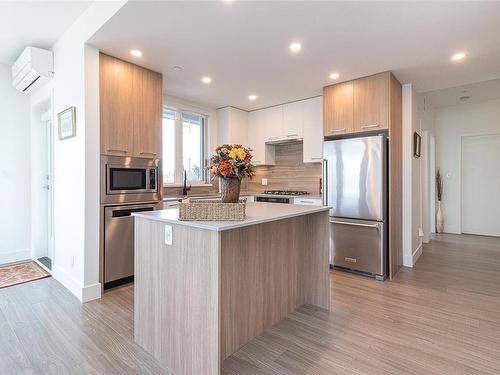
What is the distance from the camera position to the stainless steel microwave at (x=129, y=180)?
2.83 m

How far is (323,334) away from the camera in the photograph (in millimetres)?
2105

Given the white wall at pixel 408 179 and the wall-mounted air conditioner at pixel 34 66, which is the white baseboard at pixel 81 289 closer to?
the wall-mounted air conditioner at pixel 34 66

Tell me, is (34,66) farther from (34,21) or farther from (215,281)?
(215,281)

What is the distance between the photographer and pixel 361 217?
341 centimetres

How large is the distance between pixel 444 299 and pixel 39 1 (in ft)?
15.3

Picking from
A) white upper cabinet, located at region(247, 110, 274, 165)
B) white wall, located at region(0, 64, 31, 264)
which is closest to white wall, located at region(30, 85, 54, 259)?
white wall, located at region(0, 64, 31, 264)

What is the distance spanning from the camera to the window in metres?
4.29

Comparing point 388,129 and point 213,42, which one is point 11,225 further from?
point 388,129

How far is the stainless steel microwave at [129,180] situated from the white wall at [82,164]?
4.1 inches

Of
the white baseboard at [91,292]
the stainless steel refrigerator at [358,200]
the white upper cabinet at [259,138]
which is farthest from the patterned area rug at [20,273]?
the stainless steel refrigerator at [358,200]

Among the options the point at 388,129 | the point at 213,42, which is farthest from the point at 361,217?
the point at 213,42

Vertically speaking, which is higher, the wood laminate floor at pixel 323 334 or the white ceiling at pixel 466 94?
the white ceiling at pixel 466 94

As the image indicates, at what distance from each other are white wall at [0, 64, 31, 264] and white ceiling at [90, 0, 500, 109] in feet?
7.28

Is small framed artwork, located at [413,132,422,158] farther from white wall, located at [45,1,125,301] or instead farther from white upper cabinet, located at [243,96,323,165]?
white wall, located at [45,1,125,301]
